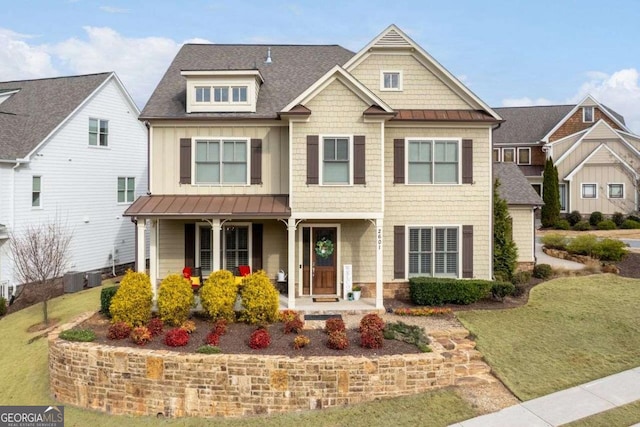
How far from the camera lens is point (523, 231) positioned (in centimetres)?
1875

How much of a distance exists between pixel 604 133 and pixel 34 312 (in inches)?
1497

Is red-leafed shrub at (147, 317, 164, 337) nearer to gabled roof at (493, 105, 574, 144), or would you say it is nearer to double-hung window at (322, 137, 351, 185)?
double-hung window at (322, 137, 351, 185)

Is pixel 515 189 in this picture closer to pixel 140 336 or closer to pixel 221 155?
pixel 221 155

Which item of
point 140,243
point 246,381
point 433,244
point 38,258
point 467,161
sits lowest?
point 246,381

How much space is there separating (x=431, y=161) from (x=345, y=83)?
4.19 m

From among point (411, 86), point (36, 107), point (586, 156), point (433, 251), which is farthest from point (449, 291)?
point (586, 156)

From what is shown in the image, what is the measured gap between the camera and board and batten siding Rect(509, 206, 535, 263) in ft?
61.4

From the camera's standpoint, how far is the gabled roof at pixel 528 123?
3944 centimetres

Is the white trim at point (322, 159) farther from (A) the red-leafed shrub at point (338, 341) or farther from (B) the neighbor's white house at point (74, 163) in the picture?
(B) the neighbor's white house at point (74, 163)

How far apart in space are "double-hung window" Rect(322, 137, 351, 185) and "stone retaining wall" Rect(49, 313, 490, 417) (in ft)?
21.1

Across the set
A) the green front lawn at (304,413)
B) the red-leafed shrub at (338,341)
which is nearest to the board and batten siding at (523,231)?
the green front lawn at (304,413)

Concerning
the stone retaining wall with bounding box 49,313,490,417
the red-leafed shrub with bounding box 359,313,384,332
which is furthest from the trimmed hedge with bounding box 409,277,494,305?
the stone retaining wall with bounding box 49,313,490,417

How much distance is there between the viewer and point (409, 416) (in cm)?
923

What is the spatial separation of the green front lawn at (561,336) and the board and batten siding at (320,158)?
16.1 feet
